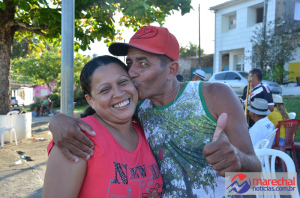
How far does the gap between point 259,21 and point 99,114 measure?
2166cm

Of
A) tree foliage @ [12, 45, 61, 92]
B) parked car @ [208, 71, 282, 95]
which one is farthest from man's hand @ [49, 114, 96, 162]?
tree foliage @ [12, 45, 61, 92]

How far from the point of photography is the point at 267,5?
59.3 ft

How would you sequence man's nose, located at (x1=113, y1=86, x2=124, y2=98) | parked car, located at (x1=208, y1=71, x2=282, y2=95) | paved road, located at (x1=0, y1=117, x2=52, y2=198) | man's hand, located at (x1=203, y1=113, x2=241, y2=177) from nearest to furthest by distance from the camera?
man's hand, located at (x1=203, y1=113, x2=241, y2=177)
man's nose, located at (x1=113, y1=86, x2=124, y2=98)
paved road, located at (x1=0, y1=117, x2=52, y2=198)
parked car, located at (x1=208, y1=71, x2=282, y2=95)

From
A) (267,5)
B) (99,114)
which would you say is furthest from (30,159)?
(267,5)

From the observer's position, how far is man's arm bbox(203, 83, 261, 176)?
4.08 ft

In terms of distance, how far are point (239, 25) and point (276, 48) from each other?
16.4ft

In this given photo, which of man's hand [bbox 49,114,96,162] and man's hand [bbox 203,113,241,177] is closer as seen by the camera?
man's hand [bbox 203,113,241,177]

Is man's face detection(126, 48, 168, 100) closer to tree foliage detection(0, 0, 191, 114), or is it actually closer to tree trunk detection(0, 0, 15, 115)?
tree foliage detection(0, 0, 191, 114)

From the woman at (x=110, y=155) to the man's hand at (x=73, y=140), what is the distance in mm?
37

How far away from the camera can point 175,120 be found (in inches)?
71.2

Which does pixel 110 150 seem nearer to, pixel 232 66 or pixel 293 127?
pixel 293 127
